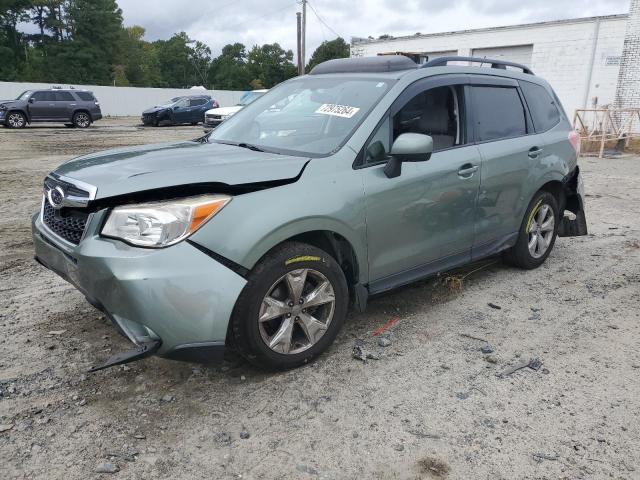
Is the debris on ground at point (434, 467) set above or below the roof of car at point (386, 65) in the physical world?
below

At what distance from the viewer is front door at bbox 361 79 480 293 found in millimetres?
3297

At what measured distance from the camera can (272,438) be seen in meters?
2.54

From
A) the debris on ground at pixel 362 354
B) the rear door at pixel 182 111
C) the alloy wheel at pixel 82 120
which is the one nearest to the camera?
the debris on ground at pixel 362 354

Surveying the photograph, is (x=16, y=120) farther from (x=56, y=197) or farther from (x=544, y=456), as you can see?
(x=544, y=456)

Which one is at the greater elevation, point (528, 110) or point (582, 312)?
point (528, 110)

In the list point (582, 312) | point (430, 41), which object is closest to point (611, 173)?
point (582, 312)

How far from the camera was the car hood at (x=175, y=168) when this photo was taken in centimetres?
263

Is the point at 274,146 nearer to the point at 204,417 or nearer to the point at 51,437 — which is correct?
the point at 204,417

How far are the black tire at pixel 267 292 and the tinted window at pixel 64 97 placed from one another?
22.6m

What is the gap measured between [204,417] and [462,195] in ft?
7.75

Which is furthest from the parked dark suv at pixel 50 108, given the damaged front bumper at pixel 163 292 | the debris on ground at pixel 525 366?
the debris on ground at pixel 525 366

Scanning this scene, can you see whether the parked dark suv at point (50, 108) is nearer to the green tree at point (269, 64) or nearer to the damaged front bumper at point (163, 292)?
the damaged front bumper at point (163, 292)

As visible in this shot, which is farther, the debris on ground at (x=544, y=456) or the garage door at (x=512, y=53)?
the garage door at (x=512, y=53)

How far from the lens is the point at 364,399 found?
2.85 meters
